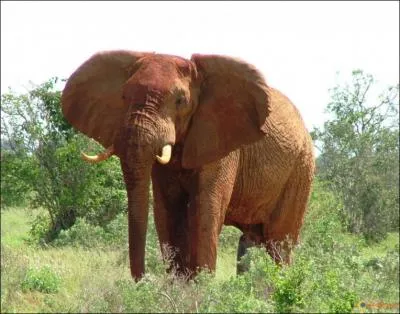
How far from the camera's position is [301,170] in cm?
1004

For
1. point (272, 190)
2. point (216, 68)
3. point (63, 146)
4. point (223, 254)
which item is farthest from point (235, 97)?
point (63, 146)

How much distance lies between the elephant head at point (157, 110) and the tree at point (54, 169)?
20.9 feet

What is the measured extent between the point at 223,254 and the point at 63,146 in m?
3.59

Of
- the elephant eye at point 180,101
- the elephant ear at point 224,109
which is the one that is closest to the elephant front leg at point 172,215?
the elephant ear at point 224,109

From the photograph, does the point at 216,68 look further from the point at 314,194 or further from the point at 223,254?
the point at 314,194

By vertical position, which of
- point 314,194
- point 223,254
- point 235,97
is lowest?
point 223,254

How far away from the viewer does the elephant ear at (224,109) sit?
8.23m

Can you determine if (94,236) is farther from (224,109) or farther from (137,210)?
(137,210)

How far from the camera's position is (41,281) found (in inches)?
300

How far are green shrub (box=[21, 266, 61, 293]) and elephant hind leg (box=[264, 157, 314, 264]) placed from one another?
2908 millimetres

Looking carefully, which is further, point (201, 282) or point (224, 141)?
point (224, 141)

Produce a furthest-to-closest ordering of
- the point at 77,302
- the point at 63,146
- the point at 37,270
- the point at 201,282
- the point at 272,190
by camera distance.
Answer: the point at 63,146, the point at 272,190, the point at 37,270, the point at 201,282, the point at 77,302

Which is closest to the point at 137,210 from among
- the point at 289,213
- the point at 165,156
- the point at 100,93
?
the point at 165,156

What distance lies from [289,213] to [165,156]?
9.90ft
